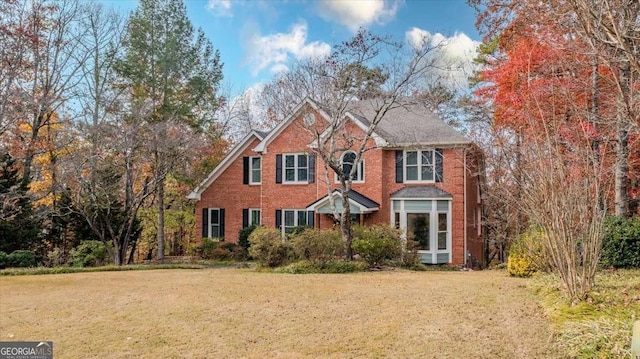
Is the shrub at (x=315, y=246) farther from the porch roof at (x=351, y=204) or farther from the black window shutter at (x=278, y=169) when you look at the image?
the black window shutter at (x=278, y=169)

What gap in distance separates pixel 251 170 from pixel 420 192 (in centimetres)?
985

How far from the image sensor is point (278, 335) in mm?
6582

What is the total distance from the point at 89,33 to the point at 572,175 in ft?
85.1

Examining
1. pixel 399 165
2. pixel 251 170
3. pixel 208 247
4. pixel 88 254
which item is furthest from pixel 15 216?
pixel 399 165

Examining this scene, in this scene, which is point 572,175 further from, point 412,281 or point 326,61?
point 326,61

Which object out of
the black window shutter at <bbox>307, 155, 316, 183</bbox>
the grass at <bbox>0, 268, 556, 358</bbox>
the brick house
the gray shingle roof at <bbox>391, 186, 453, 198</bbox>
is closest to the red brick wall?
the brick house

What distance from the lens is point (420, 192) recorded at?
20.3m

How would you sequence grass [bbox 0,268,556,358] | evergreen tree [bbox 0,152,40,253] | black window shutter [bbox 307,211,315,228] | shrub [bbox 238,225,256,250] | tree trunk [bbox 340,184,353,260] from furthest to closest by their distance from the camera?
shrub [bbox 238,225,256,250], black window shutter [bbox 307,211,315,228], evergreen tree [bbox 0,152,40,253], tree trunk [bbox 340,184,353,260], grass [bbox 0,268,556,358]

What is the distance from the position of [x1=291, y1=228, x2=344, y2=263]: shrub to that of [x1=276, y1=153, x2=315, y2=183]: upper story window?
303 inches

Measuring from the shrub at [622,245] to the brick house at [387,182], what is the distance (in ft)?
24.7

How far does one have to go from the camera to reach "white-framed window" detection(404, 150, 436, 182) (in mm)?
20609

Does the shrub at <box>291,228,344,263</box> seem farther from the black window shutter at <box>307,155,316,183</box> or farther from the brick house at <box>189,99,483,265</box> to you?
the black window shutter at <box>307,155,316,183</box>

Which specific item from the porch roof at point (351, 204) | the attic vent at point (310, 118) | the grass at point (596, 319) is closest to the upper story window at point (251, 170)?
the porch roof at point (351, 204)

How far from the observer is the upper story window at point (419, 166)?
67.2 ft
